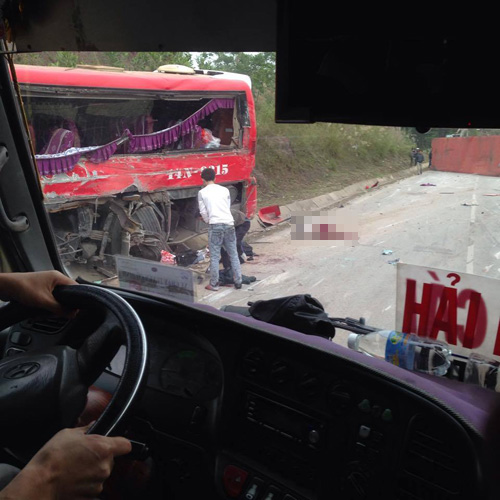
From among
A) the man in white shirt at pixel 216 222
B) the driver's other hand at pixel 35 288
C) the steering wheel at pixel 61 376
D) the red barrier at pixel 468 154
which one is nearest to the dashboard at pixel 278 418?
the driver's other hand at pixel 35 288

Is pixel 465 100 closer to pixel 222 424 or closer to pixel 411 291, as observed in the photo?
pixel 411 291

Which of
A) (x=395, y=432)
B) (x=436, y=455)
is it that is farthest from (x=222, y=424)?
(x=436, y=455)

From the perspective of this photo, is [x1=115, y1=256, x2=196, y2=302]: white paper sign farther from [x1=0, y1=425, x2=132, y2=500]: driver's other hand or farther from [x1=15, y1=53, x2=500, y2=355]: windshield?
[x1=0, y1=425, x2=132, y2=500]: driver's other hand

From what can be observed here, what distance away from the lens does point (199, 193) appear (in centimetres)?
368

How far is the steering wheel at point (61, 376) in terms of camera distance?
A: 1.28 m

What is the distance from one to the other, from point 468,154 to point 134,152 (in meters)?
2.97

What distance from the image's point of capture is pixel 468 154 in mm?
1590

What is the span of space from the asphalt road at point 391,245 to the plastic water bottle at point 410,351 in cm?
6

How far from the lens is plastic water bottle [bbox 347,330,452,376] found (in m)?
1.64

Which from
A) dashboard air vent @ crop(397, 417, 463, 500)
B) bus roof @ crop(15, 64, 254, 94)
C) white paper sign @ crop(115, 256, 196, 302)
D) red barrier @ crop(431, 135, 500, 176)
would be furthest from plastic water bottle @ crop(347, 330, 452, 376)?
bus roof @ crop(15, 64, 254, 94)

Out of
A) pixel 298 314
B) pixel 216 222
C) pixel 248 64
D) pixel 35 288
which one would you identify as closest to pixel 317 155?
pixel 248 64

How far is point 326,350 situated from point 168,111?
334 centimetres

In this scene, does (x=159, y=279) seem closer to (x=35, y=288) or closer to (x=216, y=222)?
(x=35, y=288)

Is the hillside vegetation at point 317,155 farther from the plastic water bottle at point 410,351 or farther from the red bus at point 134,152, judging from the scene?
the plastic water bottle at point 410,351
